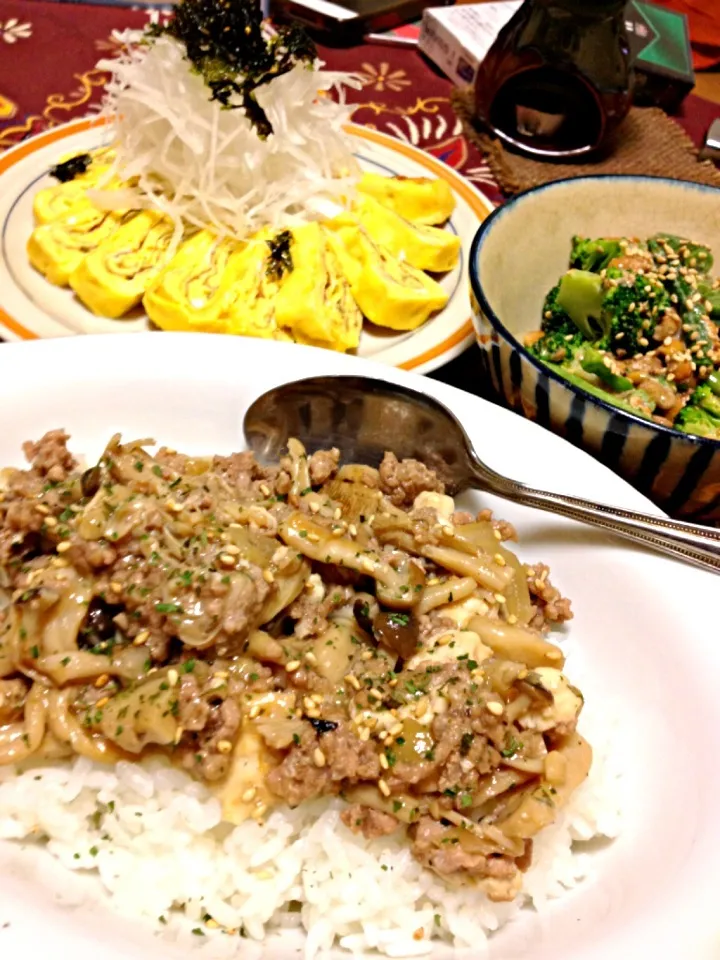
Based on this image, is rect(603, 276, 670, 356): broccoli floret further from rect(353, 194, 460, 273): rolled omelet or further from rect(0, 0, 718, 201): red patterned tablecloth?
rect(0, 0, 718, 201): red patterned tablecloth

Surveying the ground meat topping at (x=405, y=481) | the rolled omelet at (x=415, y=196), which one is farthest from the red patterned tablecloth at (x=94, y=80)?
the ground meat topping at (x=405, y=481)

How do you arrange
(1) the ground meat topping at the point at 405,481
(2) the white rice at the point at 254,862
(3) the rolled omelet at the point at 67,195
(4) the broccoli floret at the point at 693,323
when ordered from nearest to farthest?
(2) the white rice at the point at 254,862
(1) the ground meat topping at the point at 405,481
(4) the broccoli floret at the point at 693,323
(3) the rolled omelet at the point at 67,195

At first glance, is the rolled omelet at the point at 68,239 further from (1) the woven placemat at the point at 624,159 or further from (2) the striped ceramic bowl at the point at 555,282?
(1) the woven placemat at the point at 624,159

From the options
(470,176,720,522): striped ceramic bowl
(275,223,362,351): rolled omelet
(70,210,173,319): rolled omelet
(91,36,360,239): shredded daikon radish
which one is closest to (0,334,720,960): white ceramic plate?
(470,176,720,522): striped ceramic bowl

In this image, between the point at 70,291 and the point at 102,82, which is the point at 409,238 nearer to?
the point at 70,291

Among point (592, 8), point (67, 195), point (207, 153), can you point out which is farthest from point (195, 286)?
point (592, 8)

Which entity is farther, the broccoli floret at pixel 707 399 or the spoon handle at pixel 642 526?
the broccoli floret at pixel 707 399
